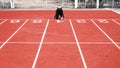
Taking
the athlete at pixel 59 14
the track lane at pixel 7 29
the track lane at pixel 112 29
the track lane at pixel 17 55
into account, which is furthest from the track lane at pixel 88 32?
the track lane at pixel 7 29

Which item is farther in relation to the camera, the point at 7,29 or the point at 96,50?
the point at 7,29

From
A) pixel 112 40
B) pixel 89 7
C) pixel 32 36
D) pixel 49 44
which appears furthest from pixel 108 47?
pixel 89 7

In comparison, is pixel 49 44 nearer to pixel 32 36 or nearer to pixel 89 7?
pixel 32 36

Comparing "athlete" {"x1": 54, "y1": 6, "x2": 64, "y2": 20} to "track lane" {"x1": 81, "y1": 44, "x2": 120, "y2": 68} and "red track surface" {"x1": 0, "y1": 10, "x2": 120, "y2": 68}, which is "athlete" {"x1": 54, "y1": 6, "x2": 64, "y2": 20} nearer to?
"red track surface" {"x1": 0, "y1": 10, "x2": 120, "y2": 68}

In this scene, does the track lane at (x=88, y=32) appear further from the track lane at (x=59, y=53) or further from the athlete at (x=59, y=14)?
the athlete at (x=59, y=14)

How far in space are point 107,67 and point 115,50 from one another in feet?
8.25

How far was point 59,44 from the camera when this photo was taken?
1334 centimetres

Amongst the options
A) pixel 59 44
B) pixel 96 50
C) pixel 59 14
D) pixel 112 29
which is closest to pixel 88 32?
pixel 112 29

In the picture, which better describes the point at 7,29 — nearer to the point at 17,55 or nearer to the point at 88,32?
the point at 88,32

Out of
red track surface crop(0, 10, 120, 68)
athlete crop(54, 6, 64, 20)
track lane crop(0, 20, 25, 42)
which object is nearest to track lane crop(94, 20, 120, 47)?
red track surface crop(0, 10, 120, 68)

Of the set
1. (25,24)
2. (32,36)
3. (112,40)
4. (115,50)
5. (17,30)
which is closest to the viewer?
(115,50)

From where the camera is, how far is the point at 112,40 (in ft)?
46.2

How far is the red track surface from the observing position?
1039 centimetres

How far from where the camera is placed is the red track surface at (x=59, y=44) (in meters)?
10.4
